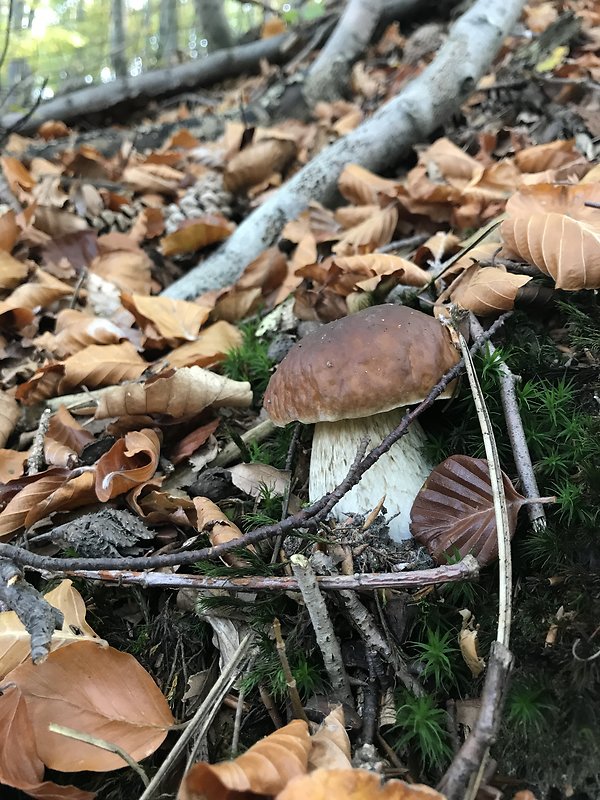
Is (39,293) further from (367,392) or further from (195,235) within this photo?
(367,392)

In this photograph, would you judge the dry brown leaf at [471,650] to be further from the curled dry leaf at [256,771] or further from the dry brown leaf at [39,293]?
the dry brown leaf at [39,293]

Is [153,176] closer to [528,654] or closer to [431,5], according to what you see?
[528,654]

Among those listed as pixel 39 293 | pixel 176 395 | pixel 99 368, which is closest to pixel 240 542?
pixel 176 395

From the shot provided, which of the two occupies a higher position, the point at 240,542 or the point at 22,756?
the point at 240,542

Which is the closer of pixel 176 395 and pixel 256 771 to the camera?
pixel 256 771

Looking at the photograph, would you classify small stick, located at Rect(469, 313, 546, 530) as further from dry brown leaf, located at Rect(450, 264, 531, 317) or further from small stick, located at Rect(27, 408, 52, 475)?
small stick, located at Rect(27, 408, 52, 475)

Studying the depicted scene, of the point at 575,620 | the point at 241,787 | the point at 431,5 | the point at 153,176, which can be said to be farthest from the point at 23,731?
the point at 431,5

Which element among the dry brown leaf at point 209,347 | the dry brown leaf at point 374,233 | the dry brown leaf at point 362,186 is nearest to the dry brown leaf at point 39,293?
the dry brown leaf at point 209,347
